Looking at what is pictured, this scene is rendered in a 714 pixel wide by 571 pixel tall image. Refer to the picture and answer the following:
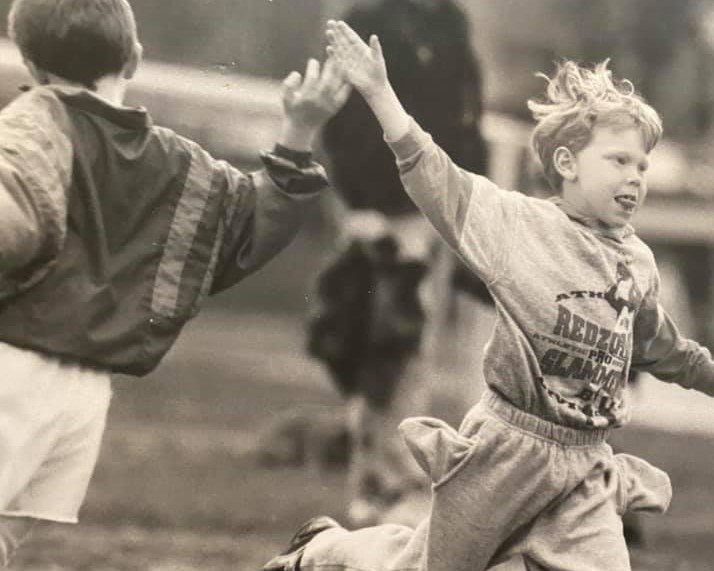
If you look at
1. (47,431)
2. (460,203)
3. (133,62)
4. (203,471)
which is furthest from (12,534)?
(460,203)

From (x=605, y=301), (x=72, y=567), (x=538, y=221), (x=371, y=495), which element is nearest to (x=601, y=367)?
(x=605, y=301)

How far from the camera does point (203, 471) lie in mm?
1830

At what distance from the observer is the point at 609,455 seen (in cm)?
190

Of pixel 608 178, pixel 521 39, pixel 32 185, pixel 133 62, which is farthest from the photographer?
pixel 521 39

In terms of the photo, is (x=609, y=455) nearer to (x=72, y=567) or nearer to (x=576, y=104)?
(x=576, y=104)

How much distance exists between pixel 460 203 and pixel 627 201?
315mm

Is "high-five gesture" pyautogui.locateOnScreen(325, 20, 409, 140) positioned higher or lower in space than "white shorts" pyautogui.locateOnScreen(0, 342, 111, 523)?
higher

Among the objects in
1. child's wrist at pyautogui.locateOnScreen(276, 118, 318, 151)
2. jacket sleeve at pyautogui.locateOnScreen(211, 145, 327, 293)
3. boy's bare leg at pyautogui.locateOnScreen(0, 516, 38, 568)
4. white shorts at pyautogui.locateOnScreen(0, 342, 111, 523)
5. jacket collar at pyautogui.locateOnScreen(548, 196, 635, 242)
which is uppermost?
child's wrist at pyautogui.locateOnScreen(276, 118, 318, 151)

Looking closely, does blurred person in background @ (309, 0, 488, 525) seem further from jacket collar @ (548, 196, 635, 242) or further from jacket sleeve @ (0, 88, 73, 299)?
jacket sleeve @ (0, 88, 73, 299)

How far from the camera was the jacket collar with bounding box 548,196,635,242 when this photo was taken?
1.92 m

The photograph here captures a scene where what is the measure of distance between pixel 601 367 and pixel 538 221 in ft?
0.88

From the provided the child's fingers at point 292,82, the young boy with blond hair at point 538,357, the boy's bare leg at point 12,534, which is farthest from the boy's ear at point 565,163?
the boy's bare leg at point 12,534

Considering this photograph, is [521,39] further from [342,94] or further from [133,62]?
[133,62]

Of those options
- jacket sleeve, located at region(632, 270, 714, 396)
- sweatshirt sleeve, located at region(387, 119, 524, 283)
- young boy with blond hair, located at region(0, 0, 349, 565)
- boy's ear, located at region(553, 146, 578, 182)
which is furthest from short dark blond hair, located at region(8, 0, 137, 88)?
jacket sleeve, located at region(632, 270, 714, 396)
